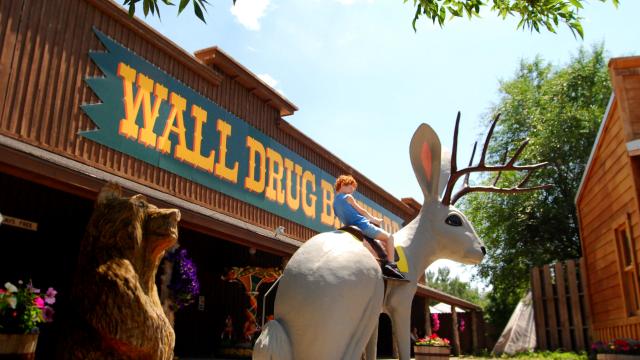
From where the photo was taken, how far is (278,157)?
39.6ft

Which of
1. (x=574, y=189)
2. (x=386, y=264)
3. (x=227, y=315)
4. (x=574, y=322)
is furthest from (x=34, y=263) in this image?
(x=574, y=189)

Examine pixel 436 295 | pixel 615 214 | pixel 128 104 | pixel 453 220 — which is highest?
pixel 128 104

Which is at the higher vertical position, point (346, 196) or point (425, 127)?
point (425, 127)

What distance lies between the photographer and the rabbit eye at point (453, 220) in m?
5.32

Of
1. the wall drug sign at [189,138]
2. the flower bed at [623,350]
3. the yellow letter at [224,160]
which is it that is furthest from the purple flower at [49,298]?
the flower bed at [623,350]

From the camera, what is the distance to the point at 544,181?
24156 mm

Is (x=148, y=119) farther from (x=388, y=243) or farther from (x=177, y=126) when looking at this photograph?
(x=388, y=243)

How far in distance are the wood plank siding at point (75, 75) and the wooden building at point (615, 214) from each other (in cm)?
677

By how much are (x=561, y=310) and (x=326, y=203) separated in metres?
7.82

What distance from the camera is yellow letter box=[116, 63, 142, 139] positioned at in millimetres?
8234

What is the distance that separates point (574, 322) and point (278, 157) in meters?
9.93

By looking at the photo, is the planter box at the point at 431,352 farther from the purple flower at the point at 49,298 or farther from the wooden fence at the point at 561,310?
the wooden fence at the point at 561,310

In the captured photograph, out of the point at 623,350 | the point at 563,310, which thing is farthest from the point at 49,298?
the point at 563,310

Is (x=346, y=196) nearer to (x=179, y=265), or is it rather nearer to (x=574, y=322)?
(x=179, y=265)
